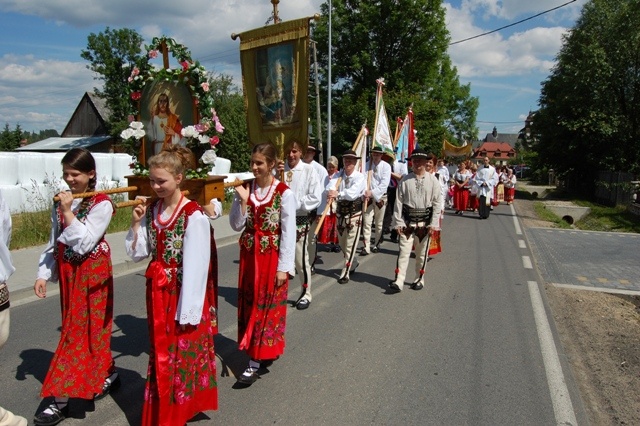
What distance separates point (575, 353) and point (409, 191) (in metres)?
3.17

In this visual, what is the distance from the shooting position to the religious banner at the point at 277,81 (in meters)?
4.94

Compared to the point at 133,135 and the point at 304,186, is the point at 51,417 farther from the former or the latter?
the point at 304,186

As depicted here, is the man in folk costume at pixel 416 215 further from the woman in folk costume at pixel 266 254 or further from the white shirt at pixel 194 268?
the white shirt at pixel 194 268

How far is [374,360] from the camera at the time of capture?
16.2 ft

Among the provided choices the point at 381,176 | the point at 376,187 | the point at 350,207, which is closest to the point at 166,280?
the point at 350,207

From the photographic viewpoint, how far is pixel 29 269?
8.84 m

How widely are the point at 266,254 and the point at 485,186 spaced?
14801 mm

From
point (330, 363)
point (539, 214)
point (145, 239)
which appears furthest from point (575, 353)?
point (539, 214)

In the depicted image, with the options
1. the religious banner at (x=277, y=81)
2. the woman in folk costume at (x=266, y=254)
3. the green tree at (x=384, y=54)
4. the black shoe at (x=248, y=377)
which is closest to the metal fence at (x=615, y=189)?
the green tree at (x=384, y=54)

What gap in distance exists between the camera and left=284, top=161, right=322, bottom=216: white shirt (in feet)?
20.1

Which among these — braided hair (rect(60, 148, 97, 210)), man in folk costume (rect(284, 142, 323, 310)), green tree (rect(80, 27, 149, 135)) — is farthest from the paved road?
green tree (rect(80, 27, 149, 135))

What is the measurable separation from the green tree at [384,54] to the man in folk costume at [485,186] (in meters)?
14.1

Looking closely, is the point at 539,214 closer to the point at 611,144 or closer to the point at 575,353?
the point at 611,144

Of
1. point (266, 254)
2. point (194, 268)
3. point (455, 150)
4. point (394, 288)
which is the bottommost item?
point (394, 288)
